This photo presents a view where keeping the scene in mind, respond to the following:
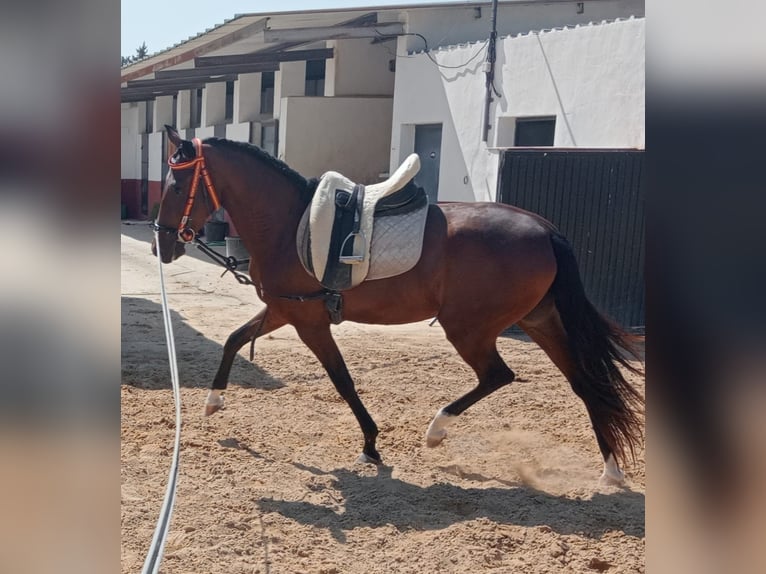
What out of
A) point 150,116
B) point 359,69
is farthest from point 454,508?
point 150,116

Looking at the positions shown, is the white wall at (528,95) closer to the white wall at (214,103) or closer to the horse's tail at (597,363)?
the horse's tail at (597,363)

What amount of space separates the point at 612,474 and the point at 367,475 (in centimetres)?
133

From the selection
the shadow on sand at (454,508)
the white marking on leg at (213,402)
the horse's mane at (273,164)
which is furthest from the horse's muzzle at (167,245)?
the shadow on sand at (454,508)

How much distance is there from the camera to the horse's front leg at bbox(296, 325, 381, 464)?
15.2 feet

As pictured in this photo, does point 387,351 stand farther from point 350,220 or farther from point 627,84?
point 627,84

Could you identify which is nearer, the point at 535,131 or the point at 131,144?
the point at 535,131

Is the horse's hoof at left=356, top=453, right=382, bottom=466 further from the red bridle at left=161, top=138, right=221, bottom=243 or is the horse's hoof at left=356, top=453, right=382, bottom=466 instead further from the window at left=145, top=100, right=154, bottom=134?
the window at left=145, top=100, right=154, bottom=134

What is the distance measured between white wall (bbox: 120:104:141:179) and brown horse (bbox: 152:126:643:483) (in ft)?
64.5

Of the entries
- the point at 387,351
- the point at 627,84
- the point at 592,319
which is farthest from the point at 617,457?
the point at 627,84

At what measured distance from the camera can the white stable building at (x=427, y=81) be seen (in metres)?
9.59

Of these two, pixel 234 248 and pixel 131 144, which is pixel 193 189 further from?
pixel 131 144

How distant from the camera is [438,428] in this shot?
4.54m
